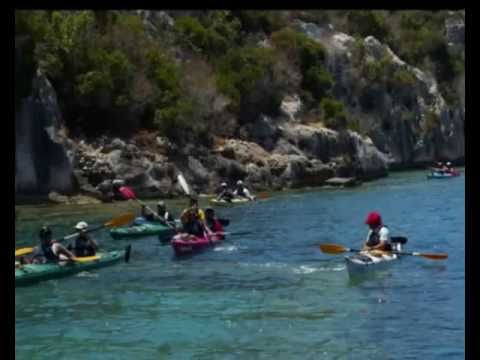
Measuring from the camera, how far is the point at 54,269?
20078 mm

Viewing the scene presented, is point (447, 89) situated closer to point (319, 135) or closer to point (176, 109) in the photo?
point (319, 135)

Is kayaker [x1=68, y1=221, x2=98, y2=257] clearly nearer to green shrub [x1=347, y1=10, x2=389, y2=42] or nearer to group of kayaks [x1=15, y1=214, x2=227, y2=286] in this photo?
group of kayaks [x1=15, y1=214, x2=227, y2=286]

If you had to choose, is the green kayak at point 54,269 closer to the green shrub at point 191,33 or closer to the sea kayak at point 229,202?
the sea kayak at point 229,202

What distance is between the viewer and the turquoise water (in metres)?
15.7

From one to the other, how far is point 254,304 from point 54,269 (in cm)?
402

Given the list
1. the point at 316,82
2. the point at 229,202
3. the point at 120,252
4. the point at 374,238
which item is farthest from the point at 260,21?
the point at 374,238

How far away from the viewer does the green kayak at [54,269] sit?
19.6 metres

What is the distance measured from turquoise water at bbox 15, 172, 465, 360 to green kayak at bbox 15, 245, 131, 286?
0.76 ft

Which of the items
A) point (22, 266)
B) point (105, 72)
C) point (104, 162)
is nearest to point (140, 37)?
point (105, 72)

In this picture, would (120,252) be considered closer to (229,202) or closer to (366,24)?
(229,202)

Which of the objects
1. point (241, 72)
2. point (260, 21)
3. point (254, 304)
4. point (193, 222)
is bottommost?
point (254, 304)

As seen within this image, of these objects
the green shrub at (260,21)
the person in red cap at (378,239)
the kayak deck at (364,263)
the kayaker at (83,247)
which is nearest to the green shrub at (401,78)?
the green shrub at (260,21)

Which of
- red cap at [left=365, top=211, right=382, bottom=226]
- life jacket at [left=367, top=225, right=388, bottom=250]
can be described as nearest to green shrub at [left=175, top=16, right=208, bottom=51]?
life jacket at [left=367, top=225, right=388, bottom=250]

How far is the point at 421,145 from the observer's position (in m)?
58.5
